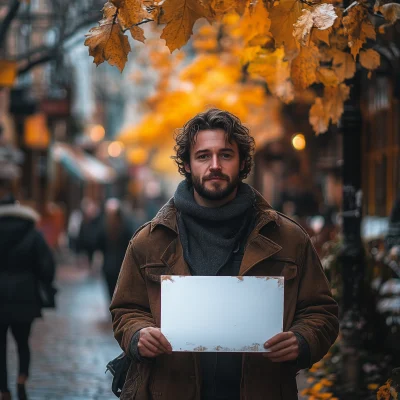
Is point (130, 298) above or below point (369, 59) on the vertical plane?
below

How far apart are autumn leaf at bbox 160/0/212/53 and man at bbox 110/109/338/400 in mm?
677

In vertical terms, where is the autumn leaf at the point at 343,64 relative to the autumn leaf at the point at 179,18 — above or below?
below

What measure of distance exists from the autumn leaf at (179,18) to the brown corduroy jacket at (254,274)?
0.99 meters

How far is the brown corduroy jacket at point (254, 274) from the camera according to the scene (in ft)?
12.2

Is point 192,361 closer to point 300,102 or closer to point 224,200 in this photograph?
point 224,200

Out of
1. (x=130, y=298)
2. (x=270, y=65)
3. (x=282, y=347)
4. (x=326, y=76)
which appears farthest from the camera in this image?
(x=270, y=65)

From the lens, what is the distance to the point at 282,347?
3.59 m

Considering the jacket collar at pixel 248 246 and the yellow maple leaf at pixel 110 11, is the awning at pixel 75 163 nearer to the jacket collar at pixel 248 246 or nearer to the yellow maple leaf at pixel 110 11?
the yellow maple leaf at pixel 110 11

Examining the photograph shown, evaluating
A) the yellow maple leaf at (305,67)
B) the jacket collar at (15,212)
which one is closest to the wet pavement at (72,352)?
the jacket collar at (15,212)

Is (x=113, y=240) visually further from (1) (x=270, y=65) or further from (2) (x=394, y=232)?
(1) (x=270, y=65)

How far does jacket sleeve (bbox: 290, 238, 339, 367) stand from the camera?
12.4 feet

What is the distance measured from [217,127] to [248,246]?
1.78ft

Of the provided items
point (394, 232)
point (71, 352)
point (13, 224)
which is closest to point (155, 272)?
point (13, 224)

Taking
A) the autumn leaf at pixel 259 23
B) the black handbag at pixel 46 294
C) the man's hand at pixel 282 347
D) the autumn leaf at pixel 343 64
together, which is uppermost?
the autumn leaf at pixel 259 23
